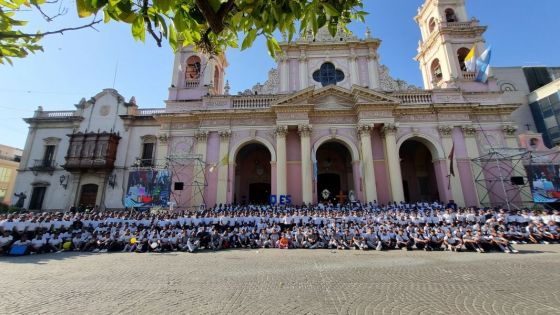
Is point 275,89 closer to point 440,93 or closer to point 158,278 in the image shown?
point 440,93

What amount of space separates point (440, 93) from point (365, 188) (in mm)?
10749

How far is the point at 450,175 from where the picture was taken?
18688 mm

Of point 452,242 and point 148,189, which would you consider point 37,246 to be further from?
point 452,242

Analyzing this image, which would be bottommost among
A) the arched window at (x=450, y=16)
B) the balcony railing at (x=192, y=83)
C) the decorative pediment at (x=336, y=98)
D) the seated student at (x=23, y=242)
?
the seated student at (x=23, y=242)

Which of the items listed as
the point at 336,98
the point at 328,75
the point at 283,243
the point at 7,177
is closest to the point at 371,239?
the point at 283,243

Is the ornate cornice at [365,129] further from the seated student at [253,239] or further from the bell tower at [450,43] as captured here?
the seated student at [253,239]

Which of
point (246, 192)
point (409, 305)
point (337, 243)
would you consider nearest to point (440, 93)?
point (337, 243)

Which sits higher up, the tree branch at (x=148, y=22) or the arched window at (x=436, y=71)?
the arched window at (x=436, y=71)

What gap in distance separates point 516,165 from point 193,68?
2810 centimetres

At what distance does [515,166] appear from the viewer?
749 inches

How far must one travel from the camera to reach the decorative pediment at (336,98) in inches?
768

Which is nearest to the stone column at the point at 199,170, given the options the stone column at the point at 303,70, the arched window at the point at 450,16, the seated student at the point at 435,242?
the stone column at the point at 303,70

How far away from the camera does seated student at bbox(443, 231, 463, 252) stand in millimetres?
10084

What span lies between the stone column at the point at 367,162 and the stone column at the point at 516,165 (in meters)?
10.4
